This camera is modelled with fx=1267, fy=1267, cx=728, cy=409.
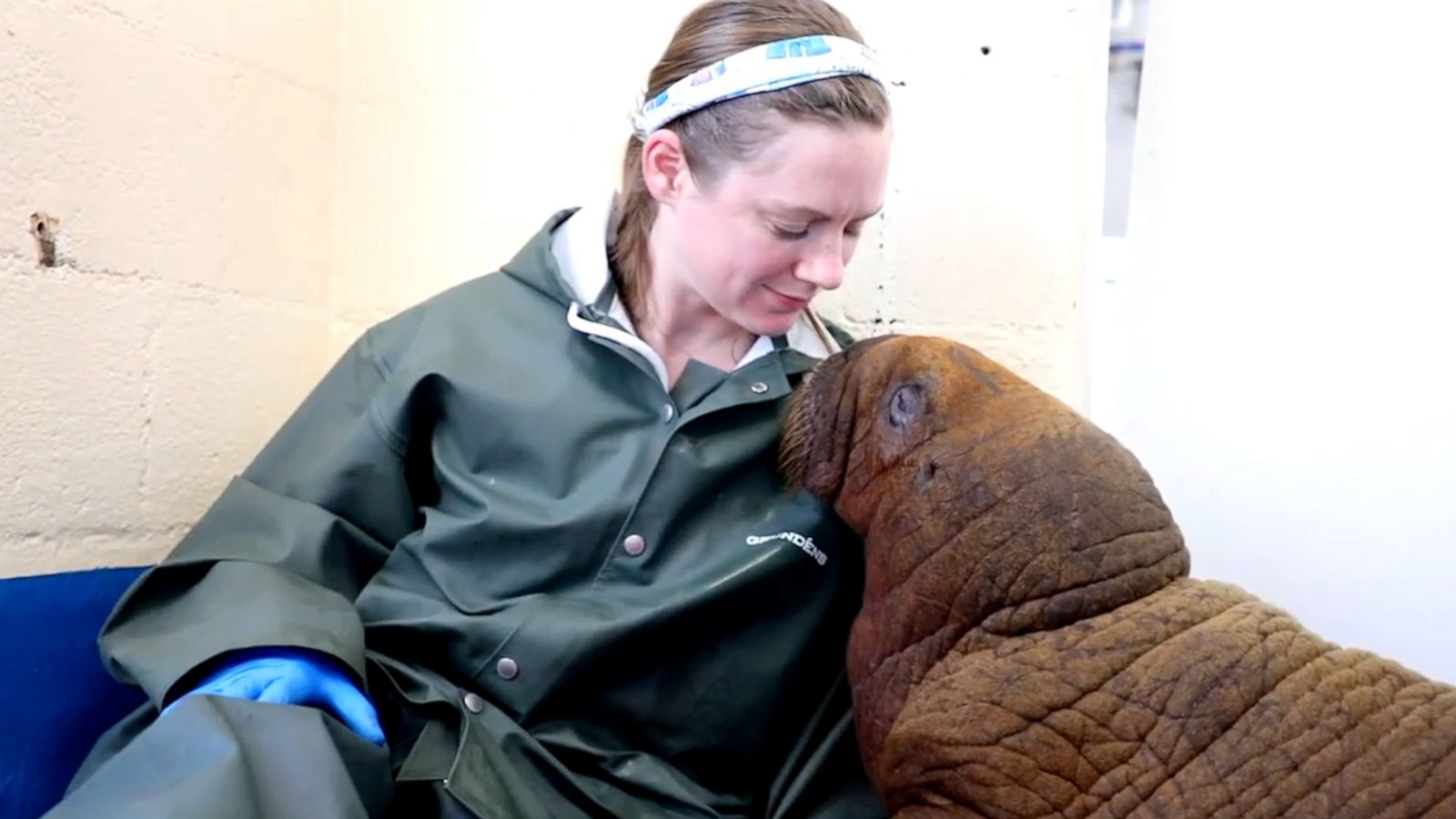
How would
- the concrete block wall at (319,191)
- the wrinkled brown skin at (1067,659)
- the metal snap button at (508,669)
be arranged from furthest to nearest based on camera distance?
the concrete block wall at (319,191) → the metal snap button at (508,669) → the wrinkled brown skin at (1067,659)

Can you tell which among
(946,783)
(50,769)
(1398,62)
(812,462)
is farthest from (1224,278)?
(50,769)

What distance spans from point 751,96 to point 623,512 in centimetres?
49

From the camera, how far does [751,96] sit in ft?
4.65

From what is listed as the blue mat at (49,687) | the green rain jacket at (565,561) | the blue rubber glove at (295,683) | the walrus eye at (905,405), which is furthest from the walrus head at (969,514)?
the blue mat at (49,687)

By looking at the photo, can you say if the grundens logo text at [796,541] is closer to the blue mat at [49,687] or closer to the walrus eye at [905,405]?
the walrus eye at [905,405]

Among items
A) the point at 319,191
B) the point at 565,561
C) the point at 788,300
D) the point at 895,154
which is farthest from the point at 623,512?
the point at 319,191

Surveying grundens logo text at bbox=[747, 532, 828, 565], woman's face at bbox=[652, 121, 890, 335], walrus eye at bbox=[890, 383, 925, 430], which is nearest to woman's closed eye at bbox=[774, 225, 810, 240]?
woman's face at bbox=[652, 121, 890, 335]

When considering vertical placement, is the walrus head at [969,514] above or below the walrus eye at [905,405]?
below

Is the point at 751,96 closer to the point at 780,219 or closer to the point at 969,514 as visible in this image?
the point at 780,219

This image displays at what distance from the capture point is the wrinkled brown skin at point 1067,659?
1.04 metres

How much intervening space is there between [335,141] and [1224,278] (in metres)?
1.35

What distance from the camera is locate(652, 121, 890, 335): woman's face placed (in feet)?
4.57

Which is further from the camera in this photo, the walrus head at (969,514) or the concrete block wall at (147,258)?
the concrete block wall at (147,258)

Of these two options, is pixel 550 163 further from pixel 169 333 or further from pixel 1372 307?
pixel 1372 307
